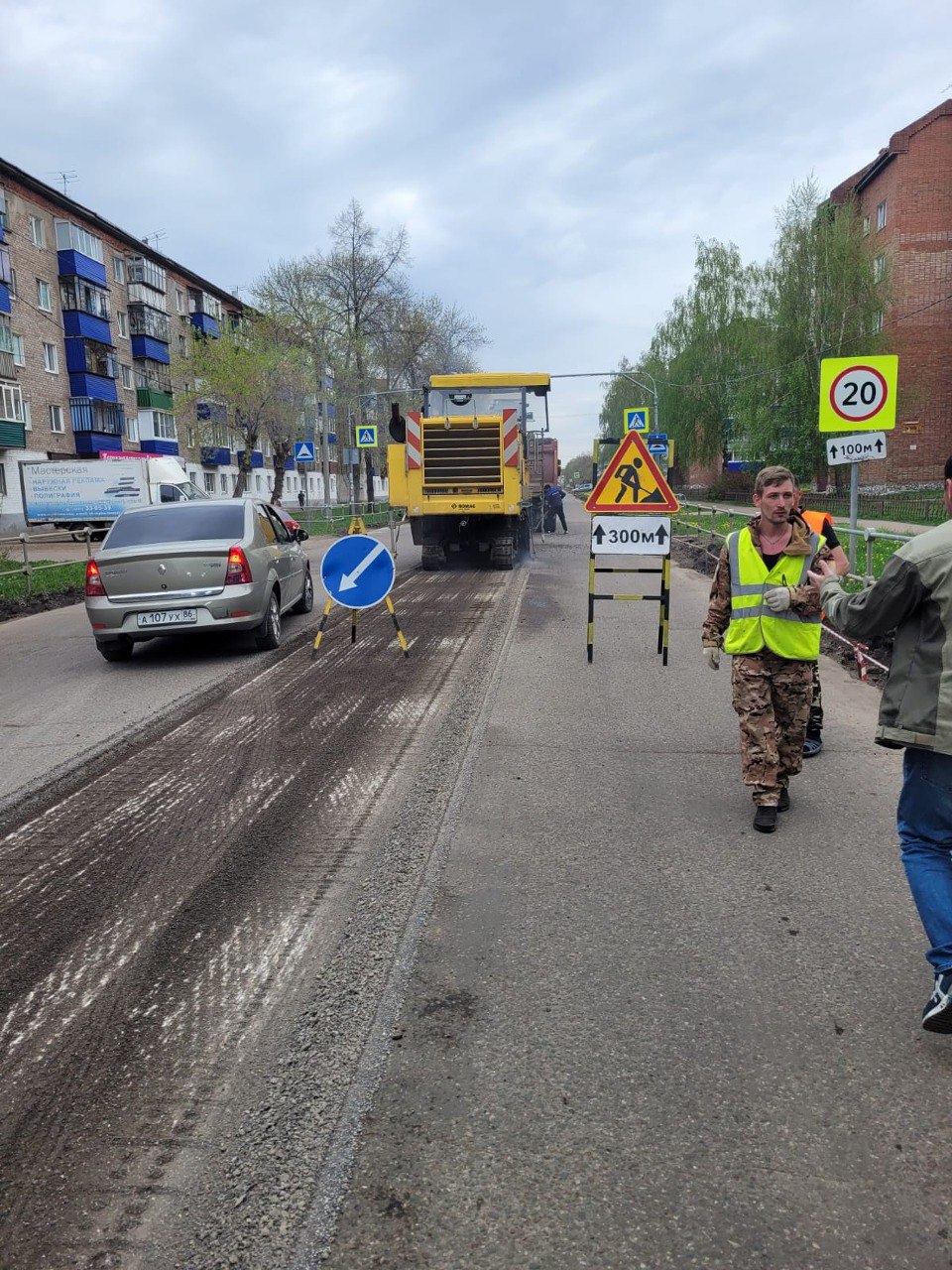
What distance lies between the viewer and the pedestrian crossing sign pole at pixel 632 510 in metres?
9.23

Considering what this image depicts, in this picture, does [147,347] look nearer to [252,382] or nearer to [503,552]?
[252,382]

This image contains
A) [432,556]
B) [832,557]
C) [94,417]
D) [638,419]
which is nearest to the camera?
[832,557]

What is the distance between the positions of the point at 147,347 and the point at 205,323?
41.4 ft

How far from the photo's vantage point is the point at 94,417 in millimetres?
47188

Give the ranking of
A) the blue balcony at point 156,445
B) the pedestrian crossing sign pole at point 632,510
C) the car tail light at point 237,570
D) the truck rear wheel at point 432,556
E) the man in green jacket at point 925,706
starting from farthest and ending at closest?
the blue balcony at point 156,445 → the truck rear wheel at point 432,556 → the car tail light at point 237,570 → the pedestrian crossing sign pole at point 632,510 → the man in green jacket at point 925,706

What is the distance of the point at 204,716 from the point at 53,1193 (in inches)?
201

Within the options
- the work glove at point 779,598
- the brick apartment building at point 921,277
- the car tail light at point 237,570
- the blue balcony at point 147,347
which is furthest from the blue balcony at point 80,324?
the work glove at point 779,598

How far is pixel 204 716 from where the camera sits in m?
7.33

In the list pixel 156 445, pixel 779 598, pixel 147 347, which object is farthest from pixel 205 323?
pixel 779 598

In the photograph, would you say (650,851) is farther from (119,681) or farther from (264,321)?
(264,321)

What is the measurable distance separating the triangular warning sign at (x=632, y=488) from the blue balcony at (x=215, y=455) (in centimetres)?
5628

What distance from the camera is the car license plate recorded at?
30.9 feet

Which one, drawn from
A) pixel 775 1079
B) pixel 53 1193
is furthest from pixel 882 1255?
pixel 53 1193

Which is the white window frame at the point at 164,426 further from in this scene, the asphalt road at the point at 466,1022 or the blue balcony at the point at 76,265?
the asphalt road at the point at 466,1022
